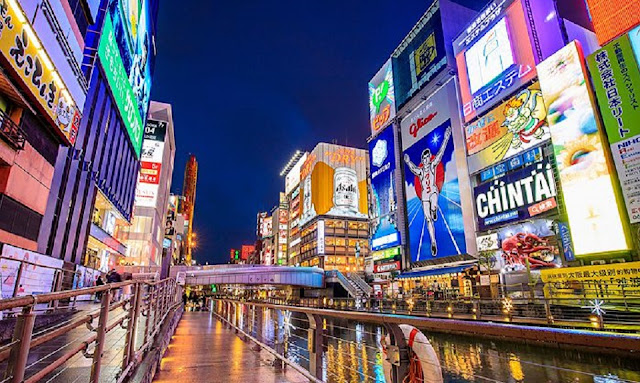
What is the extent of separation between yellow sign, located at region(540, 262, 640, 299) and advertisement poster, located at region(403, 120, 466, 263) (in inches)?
537

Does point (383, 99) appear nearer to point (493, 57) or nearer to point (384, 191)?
point (384, 191)

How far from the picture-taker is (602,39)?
2289 cm

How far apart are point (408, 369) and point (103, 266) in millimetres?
35799

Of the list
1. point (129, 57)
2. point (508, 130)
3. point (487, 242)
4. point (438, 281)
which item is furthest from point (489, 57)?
point (129, 57)

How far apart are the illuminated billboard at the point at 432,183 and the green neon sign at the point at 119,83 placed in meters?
30.8

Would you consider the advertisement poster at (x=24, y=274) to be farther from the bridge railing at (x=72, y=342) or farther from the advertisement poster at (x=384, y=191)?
the advertisement poster at (x=384, y=191)

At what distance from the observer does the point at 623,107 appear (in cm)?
1969

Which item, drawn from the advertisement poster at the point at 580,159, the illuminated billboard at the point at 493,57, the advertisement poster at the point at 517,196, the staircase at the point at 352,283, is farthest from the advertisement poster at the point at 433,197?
the advertisement poster at the point at 580,159

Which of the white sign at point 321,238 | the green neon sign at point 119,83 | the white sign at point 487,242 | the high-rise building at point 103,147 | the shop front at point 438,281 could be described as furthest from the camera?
the white sign at point 321,238

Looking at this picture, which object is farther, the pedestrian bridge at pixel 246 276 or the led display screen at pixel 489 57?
the pedestrian bridge at pixel 246 276

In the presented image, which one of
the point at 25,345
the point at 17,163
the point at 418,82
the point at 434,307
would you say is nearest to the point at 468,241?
A: the point at 434,307

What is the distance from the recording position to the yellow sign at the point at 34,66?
9.83 metres

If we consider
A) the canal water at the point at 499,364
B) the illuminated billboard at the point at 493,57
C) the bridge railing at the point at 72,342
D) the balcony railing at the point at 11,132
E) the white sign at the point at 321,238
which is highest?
the illuminated billboard at the point at 493,57

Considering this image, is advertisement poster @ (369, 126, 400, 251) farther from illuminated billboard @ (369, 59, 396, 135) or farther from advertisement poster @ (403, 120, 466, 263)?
advertisement poster @ (403, 120, 466, 263)
